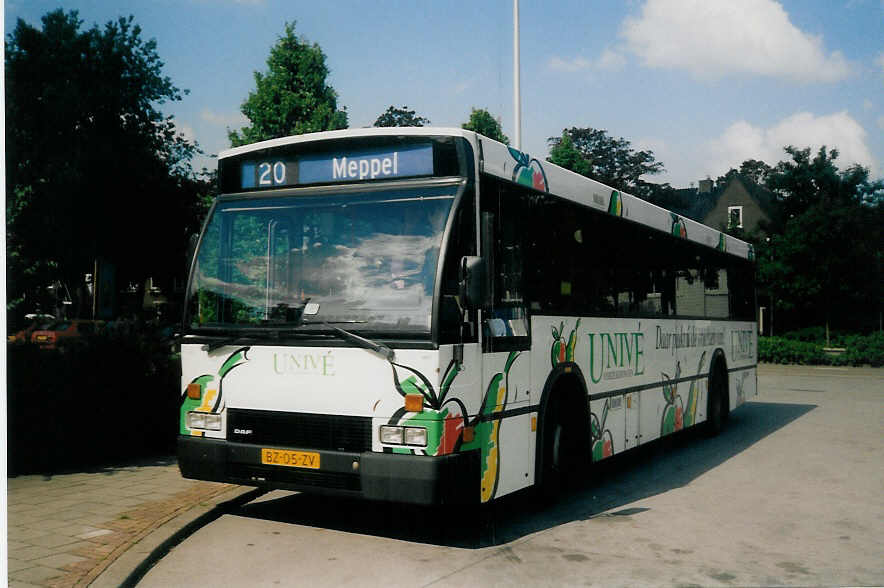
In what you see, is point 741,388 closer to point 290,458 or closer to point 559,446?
point 559,446

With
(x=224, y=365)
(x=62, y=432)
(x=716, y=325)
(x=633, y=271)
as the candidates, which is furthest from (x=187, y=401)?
(x=716, y=325)

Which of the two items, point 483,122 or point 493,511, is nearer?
point 493,511

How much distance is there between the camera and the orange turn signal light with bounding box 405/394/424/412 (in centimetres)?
638

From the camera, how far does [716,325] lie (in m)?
13.8

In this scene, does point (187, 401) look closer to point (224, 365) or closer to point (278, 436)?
point (224, 365)

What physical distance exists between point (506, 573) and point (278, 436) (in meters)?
2.00

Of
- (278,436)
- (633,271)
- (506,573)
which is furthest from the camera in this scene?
(633,271)

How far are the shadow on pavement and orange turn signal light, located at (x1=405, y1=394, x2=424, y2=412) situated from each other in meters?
0.78

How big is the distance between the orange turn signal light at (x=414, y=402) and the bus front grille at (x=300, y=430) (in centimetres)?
34

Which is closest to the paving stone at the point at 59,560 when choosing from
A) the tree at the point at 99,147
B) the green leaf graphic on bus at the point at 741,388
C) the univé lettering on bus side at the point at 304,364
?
the univé lettering on bus side at the point at 304,364

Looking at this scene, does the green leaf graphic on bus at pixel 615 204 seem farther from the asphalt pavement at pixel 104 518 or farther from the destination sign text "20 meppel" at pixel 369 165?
the asphalt pavement at pixel 104 518

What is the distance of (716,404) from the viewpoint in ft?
45.4

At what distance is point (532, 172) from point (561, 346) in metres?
1.61

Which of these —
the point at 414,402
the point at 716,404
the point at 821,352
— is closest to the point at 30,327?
the point at 414,402
